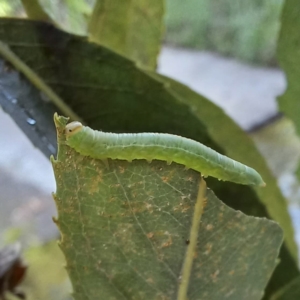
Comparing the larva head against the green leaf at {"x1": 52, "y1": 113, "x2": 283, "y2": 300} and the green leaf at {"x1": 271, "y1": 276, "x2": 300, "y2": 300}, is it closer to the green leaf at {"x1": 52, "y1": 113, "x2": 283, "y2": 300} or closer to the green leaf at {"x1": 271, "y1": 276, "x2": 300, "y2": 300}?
the green leaf at {"x1": 52, "y1": 113, "x2": 283, "y2": 300}

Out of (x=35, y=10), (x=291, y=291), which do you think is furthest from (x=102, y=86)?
(x=291, y=291)

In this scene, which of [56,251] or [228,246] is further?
[56,251]

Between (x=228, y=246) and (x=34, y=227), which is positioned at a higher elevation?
(x=34, y=227)

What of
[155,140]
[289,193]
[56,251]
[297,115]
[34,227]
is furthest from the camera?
[289,193]

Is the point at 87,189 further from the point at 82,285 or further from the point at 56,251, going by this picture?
the point at 56,251

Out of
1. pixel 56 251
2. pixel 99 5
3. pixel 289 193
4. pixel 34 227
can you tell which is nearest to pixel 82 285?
pixel 99 5

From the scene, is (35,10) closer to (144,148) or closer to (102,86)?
(102,86)

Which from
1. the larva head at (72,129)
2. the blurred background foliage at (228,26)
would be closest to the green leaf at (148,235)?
the larva head at (72,129)
